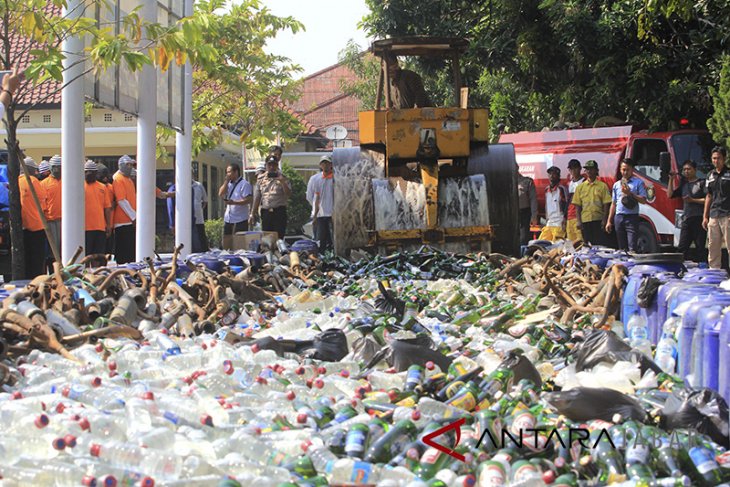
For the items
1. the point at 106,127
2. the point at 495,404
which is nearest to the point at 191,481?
the point at 495,404

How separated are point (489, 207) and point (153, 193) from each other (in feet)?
15.9

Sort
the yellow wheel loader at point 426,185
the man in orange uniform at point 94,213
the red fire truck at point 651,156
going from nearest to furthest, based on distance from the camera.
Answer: the yellow wheel loader at point 426,185, the man in orange uniform at point 94,213, the red fire truck at point 651,156

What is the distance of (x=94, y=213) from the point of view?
14.2 meters

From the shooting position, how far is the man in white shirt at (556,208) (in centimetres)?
1867

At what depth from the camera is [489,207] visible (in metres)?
14.2

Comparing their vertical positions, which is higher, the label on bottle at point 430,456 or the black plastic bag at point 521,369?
the black plastic bag at point 521,369

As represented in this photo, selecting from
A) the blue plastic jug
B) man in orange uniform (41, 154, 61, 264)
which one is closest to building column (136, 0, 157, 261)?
man in orange uniform (41, 154, 61, 264)

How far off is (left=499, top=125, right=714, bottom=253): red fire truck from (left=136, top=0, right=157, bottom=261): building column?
345 inches

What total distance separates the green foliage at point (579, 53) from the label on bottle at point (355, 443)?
1511 centimetres

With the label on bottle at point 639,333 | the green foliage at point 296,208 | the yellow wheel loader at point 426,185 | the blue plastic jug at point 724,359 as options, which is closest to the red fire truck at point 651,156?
the yellow wheel loader at point 426,185

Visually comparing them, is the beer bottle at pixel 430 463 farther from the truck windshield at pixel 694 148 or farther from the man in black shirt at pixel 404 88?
the truck windshield at pixel 694 148

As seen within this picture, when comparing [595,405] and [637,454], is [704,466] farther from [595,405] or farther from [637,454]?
[595,405]

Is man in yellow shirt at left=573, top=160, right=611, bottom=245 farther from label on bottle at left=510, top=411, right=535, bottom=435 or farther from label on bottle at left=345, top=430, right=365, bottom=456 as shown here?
label on bottle at left=345, top=430, right=365, bottom=456

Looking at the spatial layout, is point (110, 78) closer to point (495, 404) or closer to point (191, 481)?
point (495, 404)
